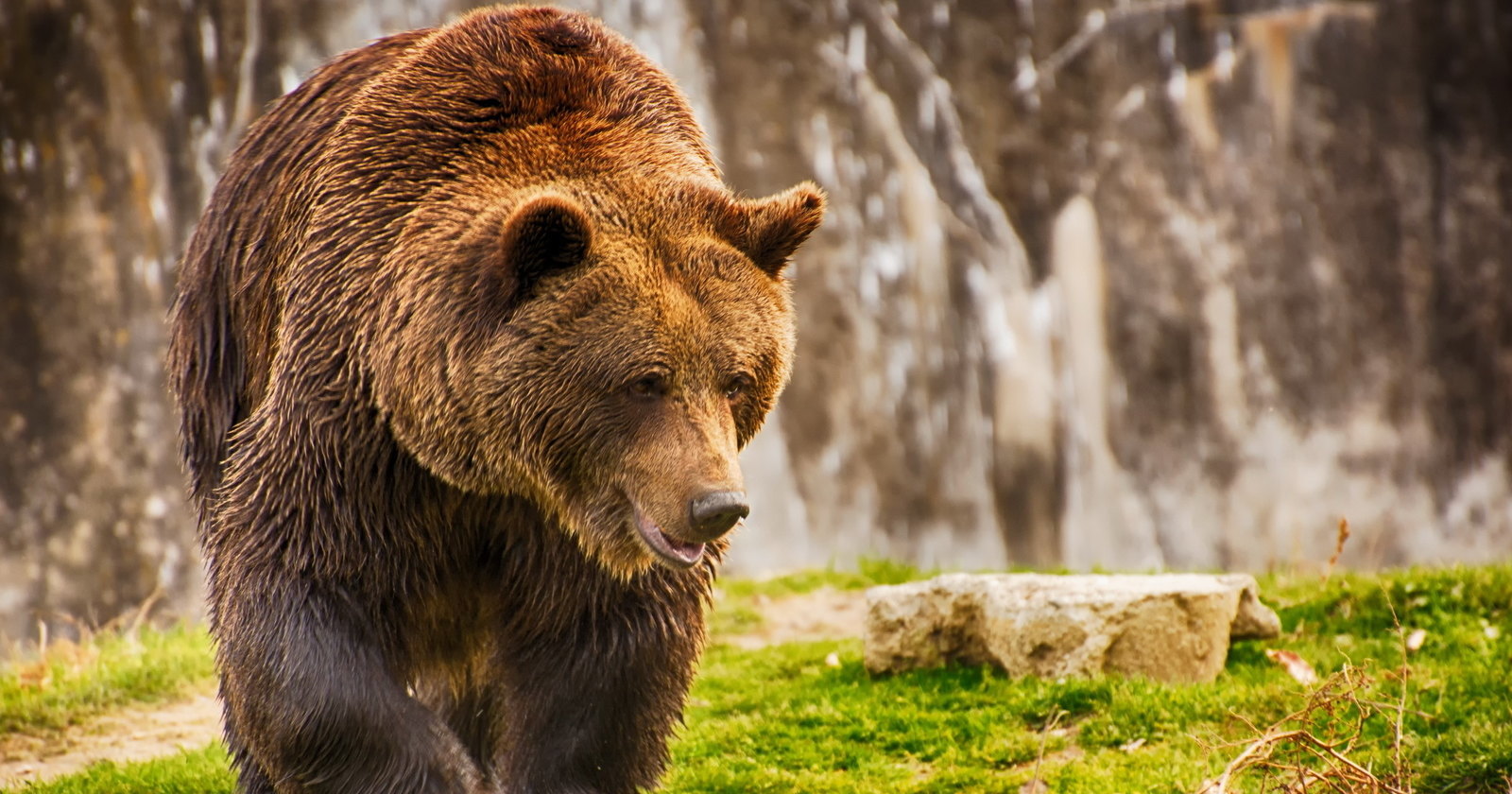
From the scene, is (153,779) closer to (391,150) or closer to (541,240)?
(391,150)

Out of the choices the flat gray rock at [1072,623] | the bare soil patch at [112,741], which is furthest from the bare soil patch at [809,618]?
the bare soil patch at [112,741]

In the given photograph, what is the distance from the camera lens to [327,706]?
162 inches

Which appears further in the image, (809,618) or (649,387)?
(809,618)

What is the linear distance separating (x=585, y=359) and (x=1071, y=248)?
25.8 feet

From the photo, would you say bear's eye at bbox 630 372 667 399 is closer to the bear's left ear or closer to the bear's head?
the bear's head

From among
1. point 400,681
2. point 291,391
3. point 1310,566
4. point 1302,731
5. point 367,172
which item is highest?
point 367,172

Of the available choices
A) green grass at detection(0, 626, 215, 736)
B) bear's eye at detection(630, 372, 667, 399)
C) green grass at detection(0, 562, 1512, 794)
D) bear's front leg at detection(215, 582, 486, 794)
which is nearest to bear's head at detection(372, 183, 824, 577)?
bear's eye at detection(630, 372, 667, 399)

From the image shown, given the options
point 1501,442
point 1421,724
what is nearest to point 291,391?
point 1421,724

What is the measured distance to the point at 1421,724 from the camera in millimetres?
5359

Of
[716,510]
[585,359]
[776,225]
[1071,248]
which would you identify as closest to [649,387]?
[585,359]

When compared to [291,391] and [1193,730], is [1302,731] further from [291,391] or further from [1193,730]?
[291,391]

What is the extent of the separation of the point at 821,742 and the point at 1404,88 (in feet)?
24.7

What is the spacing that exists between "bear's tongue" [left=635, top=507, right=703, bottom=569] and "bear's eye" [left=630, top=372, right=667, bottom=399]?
0.97 feet

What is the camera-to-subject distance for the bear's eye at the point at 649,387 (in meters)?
3.86
